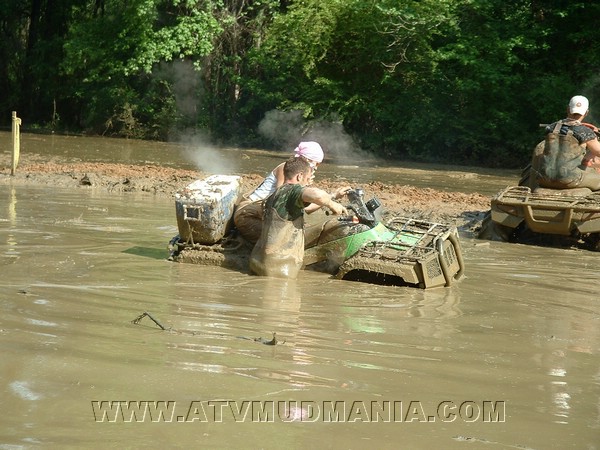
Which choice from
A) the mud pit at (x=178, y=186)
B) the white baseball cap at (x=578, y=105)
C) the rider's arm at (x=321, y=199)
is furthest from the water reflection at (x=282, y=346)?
the mud pit at (x=178, y=186)

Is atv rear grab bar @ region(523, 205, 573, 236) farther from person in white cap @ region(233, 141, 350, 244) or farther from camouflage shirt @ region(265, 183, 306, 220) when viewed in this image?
camouflage shirt @ region(265, 183, 306, 220)

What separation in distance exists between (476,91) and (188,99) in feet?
33.7

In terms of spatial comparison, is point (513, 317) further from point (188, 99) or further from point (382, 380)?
Answer: point (188, 99)

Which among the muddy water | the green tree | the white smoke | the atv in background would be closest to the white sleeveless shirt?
the muddy water

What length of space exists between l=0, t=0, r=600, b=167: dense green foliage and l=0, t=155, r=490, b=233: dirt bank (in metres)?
9.30

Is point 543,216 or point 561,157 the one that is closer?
point 543,216

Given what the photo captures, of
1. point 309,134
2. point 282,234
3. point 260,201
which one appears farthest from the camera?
point 309,134

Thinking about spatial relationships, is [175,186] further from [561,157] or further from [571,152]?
[571,152]

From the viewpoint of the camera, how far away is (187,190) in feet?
33.0

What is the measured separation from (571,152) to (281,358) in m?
7.88

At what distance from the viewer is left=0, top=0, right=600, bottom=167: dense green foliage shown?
2686 cm

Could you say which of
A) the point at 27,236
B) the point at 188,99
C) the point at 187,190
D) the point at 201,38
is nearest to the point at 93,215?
the point at 27,236

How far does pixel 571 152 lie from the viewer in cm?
1338

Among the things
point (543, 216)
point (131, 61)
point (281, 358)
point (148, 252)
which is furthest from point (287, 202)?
point (131, 61)
